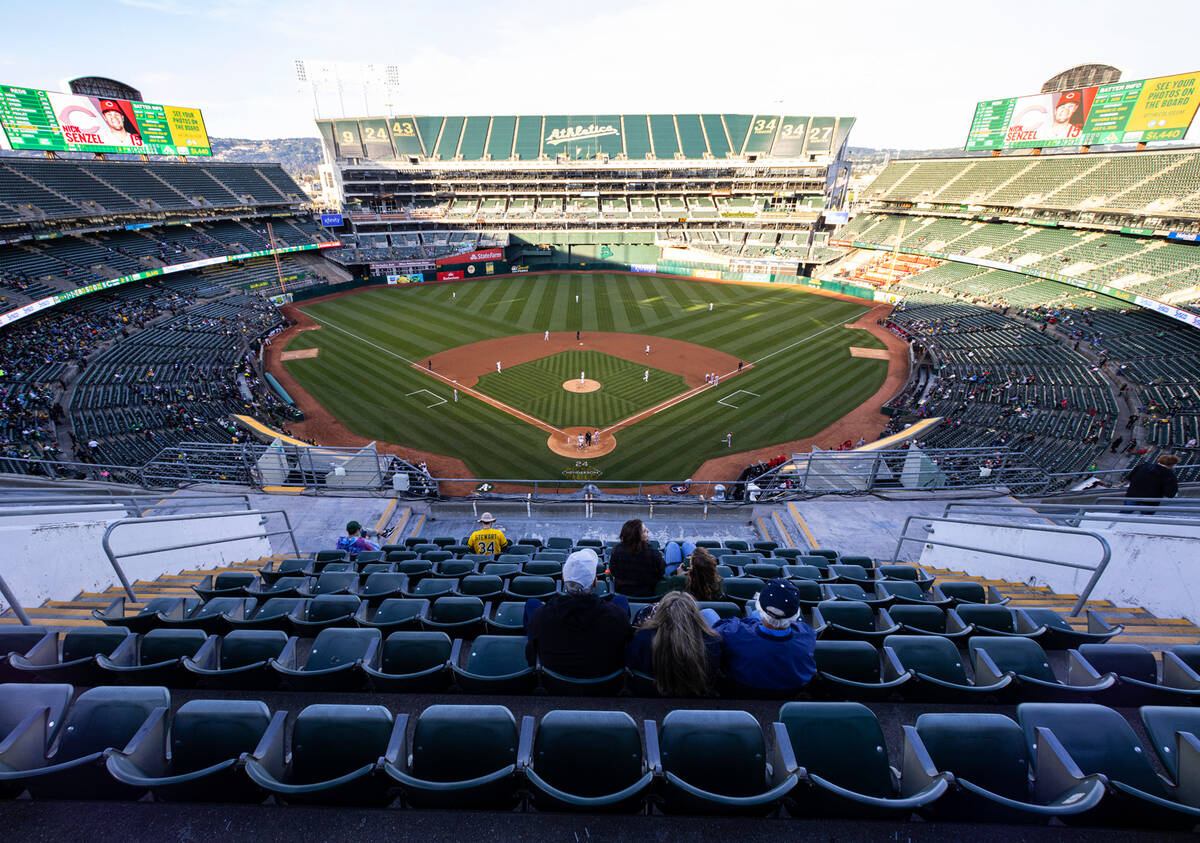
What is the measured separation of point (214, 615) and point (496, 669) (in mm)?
3404

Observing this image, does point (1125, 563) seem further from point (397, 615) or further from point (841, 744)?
point (397, 615)

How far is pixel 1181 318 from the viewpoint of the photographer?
29.5m

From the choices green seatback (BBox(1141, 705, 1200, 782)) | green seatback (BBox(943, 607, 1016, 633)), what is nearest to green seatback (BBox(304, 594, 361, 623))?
green seatback (BBox(943, 607, 1016, 633))

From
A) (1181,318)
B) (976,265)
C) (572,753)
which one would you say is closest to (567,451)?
(572,753)

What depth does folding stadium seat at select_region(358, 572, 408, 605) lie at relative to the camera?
6609 millimetres

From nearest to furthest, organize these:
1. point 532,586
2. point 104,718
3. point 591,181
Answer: point 104,718, point 532,586, point 591,181

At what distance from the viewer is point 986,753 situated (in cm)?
340

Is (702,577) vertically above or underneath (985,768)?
underneath

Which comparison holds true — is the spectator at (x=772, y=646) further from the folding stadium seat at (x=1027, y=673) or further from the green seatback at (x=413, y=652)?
the green seatback at (x=413, y=652)

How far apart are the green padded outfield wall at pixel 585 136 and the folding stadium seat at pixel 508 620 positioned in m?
73.4

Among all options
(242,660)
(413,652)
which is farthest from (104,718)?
(413,652)

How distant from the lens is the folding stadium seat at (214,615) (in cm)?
558

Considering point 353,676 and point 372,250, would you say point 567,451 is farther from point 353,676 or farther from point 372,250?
point 372,250

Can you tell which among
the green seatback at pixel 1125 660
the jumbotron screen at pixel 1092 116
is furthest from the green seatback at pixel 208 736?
the jumbotron screen at pixel 1092 116
